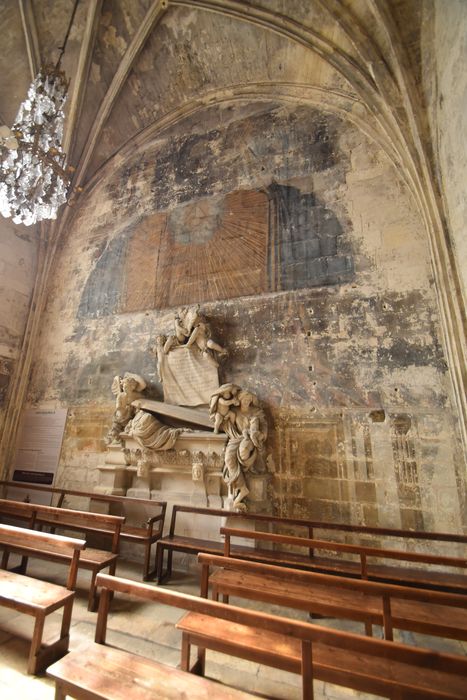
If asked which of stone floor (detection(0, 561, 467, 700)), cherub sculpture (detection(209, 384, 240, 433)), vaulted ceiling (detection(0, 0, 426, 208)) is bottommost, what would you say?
stone floor (detection(0, 561, 467, 700))

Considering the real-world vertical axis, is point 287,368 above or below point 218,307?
below

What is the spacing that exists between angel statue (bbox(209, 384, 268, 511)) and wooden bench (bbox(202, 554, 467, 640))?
4.88ft

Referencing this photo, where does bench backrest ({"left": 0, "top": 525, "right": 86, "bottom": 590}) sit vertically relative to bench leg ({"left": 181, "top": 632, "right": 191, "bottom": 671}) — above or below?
above

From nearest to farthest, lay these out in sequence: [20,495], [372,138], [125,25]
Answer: [372,138] → [20,495] → [125,25]

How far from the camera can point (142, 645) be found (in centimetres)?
271

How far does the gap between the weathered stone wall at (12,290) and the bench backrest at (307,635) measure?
20.9ft

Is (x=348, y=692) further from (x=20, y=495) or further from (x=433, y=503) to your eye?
(x=20, y=495)

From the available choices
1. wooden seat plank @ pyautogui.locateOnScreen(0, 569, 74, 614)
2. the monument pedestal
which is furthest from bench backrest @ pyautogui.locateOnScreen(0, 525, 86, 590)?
the monument pedestal

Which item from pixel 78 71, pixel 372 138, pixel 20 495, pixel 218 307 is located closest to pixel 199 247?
pixel 218 307

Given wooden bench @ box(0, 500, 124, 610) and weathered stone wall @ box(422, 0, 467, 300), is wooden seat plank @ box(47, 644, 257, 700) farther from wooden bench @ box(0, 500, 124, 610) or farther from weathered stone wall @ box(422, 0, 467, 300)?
weathered stone wall @ box(422, 0, 467, 300)

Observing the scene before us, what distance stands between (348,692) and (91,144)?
1014 centimetres

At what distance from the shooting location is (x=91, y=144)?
8.12 meters

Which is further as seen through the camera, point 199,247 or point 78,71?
point 78,71

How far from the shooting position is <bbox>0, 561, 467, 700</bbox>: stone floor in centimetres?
224
